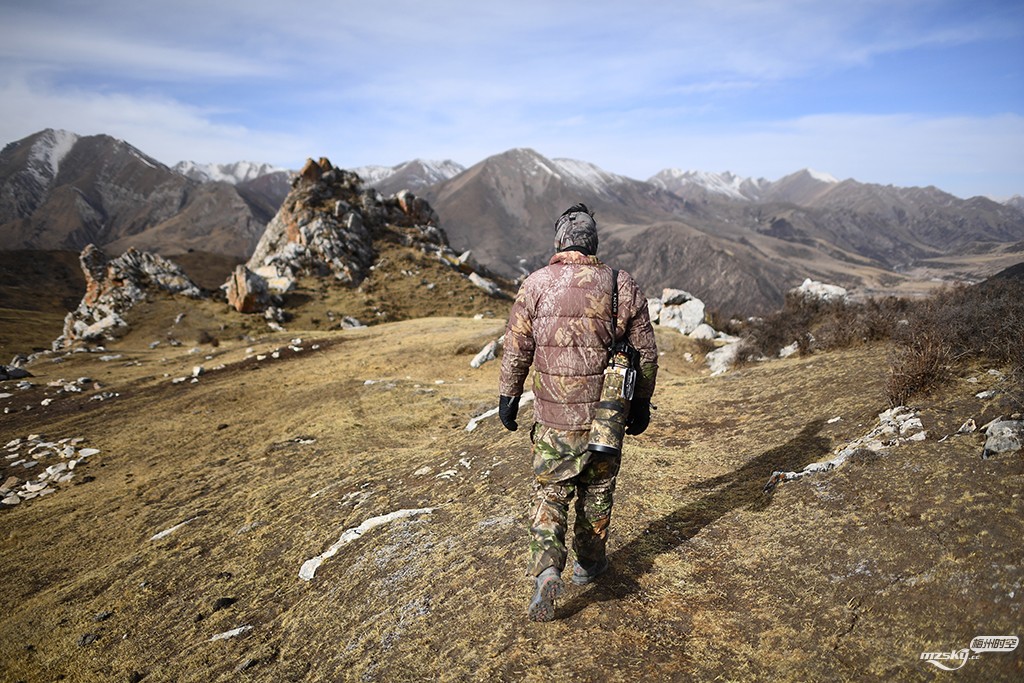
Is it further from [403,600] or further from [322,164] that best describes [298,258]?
[403,600]

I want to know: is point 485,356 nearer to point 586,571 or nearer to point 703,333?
point 703,333

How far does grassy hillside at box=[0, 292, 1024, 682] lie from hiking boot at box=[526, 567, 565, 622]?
205 millimetres

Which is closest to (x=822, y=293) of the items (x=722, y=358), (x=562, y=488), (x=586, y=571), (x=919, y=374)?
(x=722, y=358)

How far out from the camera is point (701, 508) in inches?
224

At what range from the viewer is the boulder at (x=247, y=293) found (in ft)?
111

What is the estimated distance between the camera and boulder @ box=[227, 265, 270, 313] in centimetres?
3394

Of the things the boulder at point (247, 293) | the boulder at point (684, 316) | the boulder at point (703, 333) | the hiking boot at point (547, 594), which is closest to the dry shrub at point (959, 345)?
the hiking boot at point (547, 594)

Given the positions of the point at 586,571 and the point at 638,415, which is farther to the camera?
the point at 586,571

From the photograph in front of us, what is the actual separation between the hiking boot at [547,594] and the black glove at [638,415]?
139 cm

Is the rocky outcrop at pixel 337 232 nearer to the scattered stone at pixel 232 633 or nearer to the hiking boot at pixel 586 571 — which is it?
the scattered stone at pixel 232 633

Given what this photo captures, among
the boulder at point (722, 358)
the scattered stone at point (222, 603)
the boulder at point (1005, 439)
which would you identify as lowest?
the scattered stone at point (222, 603)

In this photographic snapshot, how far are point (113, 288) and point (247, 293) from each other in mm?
10054

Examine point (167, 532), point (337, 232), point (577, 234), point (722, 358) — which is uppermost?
point (337, 232)

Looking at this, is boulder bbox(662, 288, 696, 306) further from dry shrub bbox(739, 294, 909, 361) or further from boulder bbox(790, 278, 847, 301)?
boulder bbox(790, 278, 847, 301)
